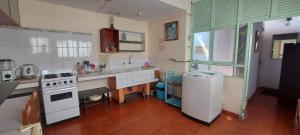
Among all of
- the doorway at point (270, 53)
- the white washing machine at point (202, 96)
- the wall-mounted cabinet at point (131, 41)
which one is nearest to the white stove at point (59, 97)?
the wall-mounted cabinet at point (131, 41)

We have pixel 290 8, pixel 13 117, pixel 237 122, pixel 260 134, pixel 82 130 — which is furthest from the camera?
pixel 237 122

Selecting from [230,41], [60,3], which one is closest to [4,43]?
[60,3]

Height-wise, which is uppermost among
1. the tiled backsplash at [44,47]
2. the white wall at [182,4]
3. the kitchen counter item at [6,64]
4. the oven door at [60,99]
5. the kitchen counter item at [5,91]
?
the white wall at [182,4]

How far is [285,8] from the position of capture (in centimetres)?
192

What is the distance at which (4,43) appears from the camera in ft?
7.24

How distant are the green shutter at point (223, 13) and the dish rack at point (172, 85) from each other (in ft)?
4.52

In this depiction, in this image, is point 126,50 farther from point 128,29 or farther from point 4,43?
point 4,43

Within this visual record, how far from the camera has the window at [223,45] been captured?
8.47ft

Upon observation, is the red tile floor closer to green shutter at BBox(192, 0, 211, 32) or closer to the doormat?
the doormat

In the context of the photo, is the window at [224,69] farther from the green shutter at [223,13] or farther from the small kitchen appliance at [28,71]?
the small kitchen appliance at [28,71]

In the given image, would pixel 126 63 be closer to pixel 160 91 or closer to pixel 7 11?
pixel 160 91

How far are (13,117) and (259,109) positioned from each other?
13.4 ft

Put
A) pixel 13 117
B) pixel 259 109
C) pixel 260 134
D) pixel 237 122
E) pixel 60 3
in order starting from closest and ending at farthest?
pixel 13 117 < pixel 260 134 < pixel 237 122 < pixel 60 3 < pixel 259 109

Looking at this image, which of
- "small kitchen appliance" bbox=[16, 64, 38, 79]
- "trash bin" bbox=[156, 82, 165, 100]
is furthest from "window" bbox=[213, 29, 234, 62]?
"small kitchen appliance" bbox=[16, 64, 38, 79]
